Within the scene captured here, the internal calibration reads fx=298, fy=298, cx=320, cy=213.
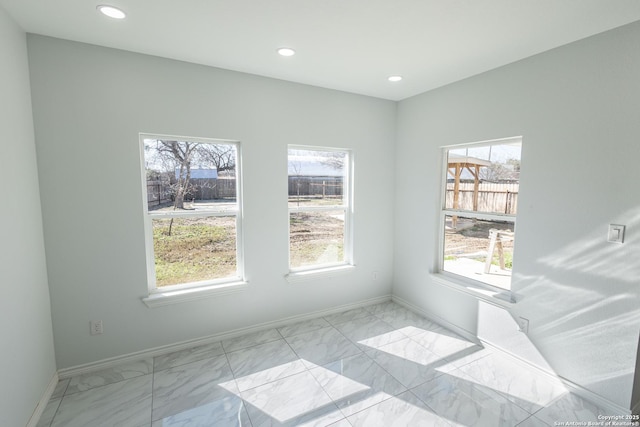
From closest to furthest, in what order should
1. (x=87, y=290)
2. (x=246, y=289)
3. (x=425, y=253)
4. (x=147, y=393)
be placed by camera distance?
(x=147, y=393)
(x=87, y=290)
(x=246, y=289)
(x=425, y=253)

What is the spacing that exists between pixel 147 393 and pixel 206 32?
102 inches

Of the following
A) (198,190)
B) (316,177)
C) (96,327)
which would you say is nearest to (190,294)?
(96,327)

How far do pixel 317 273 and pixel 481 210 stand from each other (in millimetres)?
1788

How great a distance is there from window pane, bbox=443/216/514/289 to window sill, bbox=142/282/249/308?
7.20 ft

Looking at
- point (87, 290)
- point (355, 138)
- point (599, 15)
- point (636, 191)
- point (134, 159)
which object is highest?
point (599, 15)

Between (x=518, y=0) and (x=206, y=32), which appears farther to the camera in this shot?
(x=206, y=32)

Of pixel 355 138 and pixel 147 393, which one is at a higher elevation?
pixel 355 138

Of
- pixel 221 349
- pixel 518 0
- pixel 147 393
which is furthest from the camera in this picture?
→ pixel 221 349

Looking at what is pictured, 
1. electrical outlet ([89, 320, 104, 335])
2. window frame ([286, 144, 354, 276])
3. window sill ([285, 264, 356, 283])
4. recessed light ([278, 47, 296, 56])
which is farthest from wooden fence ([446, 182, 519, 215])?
electrical outlet ([89, 320, 104, 335])

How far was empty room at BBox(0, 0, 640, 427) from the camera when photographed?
1.88 m

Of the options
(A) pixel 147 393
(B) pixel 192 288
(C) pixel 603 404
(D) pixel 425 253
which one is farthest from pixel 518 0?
(A) pixel 147 393

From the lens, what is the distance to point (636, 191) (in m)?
1.85

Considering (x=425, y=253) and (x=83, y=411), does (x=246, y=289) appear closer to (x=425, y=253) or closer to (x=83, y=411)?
(x=83, y=411)

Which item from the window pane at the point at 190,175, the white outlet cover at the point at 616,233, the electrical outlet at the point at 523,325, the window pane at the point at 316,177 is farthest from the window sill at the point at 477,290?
the window pane at the point at 190,175
